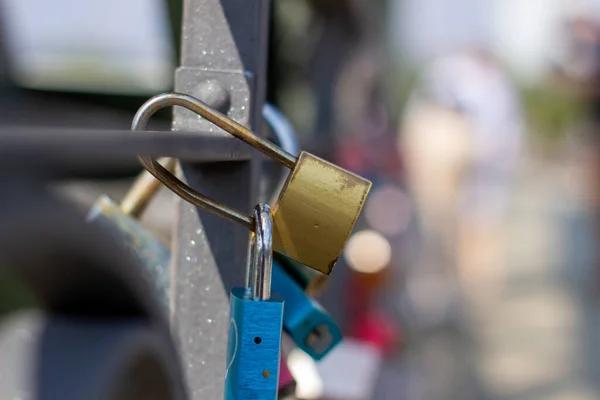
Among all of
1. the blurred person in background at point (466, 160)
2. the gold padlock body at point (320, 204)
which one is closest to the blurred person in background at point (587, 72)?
the blurred person in background at point (466, 160)

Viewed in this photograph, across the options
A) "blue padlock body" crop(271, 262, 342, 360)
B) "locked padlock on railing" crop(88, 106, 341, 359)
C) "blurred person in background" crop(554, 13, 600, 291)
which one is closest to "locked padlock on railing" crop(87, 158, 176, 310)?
"locked padlock on railing" crop(88, 106, 341, 359)

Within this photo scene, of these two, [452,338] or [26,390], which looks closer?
[26,390]

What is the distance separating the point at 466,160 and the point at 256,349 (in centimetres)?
493

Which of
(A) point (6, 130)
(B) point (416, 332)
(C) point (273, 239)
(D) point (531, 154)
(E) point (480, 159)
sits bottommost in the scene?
(D) point (531, 154)

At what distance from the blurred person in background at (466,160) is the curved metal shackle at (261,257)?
4.75 meters

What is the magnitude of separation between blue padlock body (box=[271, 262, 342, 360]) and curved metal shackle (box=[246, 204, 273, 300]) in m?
0.17

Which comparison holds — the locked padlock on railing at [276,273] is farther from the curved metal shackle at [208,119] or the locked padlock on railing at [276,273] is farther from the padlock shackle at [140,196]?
the curved metal shackle at [208,119]

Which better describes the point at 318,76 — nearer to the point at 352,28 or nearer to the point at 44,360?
the point at 352,28

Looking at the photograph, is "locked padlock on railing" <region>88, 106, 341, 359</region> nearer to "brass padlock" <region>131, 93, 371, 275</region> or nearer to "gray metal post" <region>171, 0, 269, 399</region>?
"gray metal post" <region>171, 0, 269, 399</region>

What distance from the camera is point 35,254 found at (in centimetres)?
54

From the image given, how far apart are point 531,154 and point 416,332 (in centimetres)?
1378

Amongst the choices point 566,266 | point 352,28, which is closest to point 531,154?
point 566,266

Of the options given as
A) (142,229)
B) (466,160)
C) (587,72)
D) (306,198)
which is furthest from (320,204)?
(587,72)

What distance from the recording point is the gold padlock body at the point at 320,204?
0.66 meters
